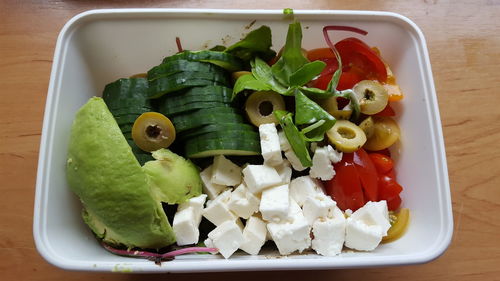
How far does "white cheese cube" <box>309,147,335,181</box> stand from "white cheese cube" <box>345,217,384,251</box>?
13 centimetres

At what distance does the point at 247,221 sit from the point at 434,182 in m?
0.49

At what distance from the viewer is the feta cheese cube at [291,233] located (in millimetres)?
1104

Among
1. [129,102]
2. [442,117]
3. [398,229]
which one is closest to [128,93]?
[129,102]

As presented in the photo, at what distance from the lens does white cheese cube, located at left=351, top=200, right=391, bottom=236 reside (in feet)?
3.75

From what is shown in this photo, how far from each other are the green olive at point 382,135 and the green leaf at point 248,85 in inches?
12.9

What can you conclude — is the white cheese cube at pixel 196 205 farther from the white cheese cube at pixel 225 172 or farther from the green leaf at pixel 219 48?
the green leaf at pixel 219 48

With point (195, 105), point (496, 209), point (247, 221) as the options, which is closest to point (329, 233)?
point (247, 221)

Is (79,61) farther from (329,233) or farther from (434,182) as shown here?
(434,182)

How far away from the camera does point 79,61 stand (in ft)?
4.24

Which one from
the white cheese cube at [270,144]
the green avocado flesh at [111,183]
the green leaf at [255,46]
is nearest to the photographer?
the green avocado flesh at [111,183]

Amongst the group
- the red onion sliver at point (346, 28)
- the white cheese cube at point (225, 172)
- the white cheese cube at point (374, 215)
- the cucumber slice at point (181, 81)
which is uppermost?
the red onion sliver at point (346, 28)

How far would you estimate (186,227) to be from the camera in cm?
114

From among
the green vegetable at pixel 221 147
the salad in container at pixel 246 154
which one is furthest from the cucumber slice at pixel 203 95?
the green vegetable at pixel 221 147

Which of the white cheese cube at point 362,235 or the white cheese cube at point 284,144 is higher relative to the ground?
the white cheese cube at point 284,144
